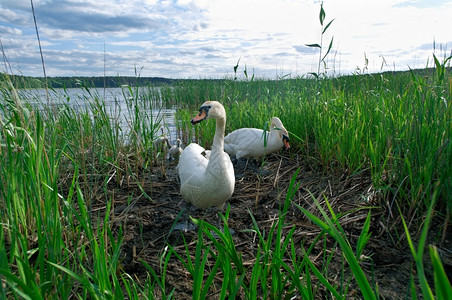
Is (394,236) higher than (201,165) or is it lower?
lower

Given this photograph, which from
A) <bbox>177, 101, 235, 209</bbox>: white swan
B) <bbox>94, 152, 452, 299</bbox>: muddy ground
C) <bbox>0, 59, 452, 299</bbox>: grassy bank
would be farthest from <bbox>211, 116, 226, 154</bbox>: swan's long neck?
<bbox>0, 59, 452, 299</bbox>: grassy bank

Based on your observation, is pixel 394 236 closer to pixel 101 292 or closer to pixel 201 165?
pixel 201 165

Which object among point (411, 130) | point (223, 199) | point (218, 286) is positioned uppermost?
point (411, 130)

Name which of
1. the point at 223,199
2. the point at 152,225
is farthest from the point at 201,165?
the point at 152,225

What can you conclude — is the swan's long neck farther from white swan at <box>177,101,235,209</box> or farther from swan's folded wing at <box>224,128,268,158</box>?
swan's folded wing at <box>224,128,268,158</box>

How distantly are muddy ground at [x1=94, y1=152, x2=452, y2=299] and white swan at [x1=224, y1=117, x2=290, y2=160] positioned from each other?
13.3 inches

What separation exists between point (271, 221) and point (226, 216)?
3.93 feet

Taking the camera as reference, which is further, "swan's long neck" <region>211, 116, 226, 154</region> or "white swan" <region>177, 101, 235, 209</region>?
"swan's long neck" <region>211, 116, 226, 154</region>

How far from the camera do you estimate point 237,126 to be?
21.3 feet

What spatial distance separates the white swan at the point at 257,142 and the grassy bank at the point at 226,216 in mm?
337

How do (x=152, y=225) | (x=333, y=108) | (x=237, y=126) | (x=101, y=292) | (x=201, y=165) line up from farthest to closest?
(x=237, y=126), (x=333, y=108), (x=201, y=165), (x=152, y=225), (x=101, y=292)

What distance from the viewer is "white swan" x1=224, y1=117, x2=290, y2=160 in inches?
182

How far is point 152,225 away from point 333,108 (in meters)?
2.78

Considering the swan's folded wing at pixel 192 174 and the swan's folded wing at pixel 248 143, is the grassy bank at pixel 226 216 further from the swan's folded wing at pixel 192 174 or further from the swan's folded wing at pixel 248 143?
the swan's folded wing at pixel 248 143
